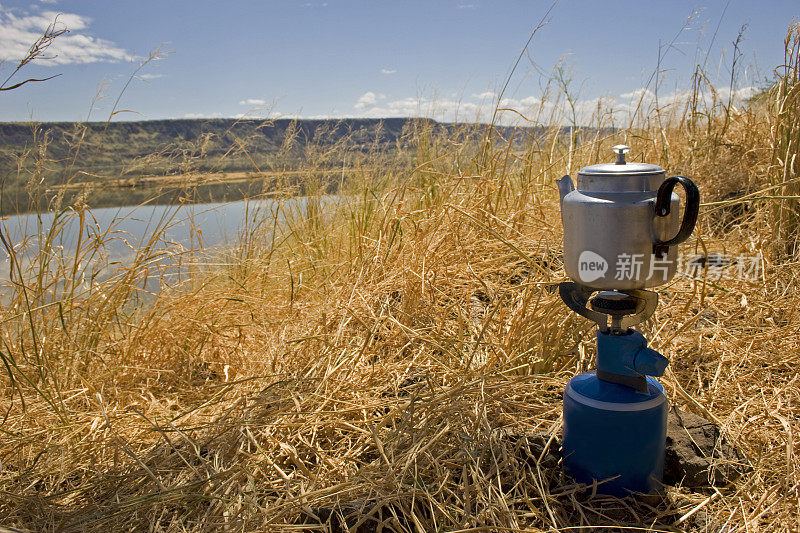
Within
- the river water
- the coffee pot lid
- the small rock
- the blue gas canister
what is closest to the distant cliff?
the river water

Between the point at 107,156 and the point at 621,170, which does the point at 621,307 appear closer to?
the point at 621,170

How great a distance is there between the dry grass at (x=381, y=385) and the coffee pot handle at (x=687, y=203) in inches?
19.4

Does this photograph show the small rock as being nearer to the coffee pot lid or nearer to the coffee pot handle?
the coffee pot handle

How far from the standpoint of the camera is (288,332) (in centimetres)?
208

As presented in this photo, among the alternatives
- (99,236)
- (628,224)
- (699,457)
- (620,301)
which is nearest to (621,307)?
(620,301)

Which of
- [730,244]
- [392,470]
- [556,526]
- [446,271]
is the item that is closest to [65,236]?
[446,271]

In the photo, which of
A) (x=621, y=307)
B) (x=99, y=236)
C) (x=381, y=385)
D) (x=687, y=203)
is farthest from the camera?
(x=99, y=236)

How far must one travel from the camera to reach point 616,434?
121 centimetres

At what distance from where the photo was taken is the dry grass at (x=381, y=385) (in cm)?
123

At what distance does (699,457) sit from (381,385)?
92 centimetres

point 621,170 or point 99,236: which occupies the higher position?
point 621,170

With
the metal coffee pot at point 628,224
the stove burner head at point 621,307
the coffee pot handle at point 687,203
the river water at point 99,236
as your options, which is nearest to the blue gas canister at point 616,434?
the stove burner head at point 621,307

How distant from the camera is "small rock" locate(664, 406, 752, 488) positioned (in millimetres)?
1306

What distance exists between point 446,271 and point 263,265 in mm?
984
